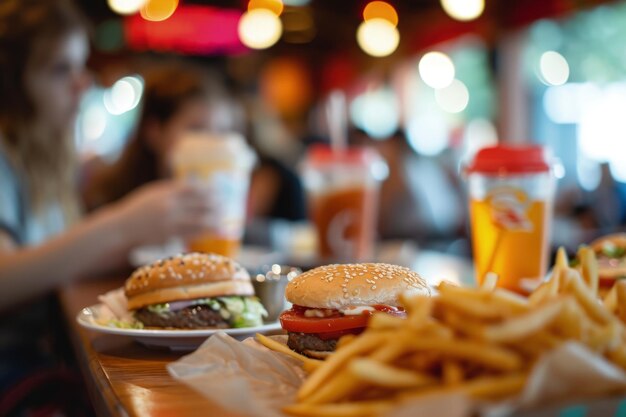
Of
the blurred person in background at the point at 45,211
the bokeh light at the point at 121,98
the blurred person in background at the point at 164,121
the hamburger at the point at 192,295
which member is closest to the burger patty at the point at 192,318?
the hamburger at the point at 192,295

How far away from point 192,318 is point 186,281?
0.25 feet

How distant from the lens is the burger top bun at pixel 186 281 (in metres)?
1.46

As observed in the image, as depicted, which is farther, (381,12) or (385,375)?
(381,12)

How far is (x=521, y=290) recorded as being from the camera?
171 centimetres

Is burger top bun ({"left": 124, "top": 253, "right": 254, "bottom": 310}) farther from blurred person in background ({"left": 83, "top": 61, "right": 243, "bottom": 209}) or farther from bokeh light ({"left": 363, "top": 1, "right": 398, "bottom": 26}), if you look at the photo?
bokeh light ({"left": 363, "top": 1, "right": 398, "bottom": 26})

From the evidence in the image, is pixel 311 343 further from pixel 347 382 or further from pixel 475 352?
pixel 475 352

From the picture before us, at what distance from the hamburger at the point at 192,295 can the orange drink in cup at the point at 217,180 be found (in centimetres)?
116

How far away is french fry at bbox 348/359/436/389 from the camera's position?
766 millimetres

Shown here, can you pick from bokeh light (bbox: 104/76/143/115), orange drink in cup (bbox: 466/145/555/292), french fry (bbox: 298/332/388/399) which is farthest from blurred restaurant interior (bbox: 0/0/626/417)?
bokeh light (bbox: 104/76/143/115)

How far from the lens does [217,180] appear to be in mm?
2680

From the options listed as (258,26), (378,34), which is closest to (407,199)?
(258,26)

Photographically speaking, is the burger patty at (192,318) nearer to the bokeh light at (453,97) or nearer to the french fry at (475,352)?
the french fry at (475,352)

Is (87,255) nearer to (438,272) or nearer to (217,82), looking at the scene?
(438,272)

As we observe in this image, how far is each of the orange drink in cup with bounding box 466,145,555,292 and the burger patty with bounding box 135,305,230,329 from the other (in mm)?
640
